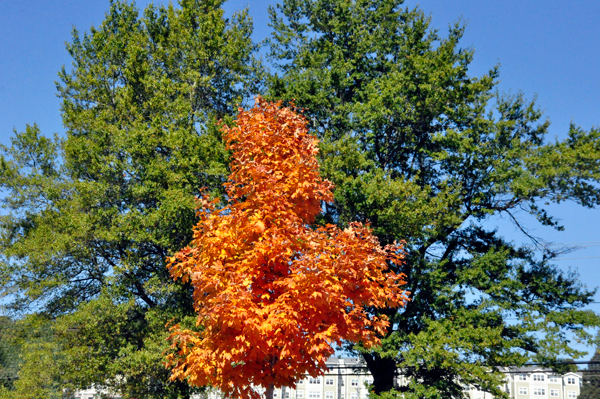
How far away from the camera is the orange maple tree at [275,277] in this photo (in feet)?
28.0

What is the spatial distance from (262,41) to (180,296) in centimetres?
1163

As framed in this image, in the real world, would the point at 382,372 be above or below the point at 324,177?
below

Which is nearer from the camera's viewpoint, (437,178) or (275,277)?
(275,277)

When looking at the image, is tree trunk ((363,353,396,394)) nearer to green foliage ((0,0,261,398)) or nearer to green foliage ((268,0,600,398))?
green foliage ((268,0,600,398))

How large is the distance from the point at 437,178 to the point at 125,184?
1165 centimetres

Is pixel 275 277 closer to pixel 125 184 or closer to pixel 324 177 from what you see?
pixel 324 177

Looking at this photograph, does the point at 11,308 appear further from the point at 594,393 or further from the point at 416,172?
the point at 594,393

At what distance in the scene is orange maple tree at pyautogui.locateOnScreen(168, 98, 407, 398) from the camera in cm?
852

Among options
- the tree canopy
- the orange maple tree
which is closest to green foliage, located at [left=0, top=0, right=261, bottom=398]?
the tree canopy

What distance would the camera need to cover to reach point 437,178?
65.1 feet

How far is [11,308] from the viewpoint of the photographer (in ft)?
66.8

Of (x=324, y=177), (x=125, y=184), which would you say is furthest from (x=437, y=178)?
(x=125, y=184)

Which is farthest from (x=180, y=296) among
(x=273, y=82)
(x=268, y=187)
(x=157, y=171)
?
(x=268, y=187)

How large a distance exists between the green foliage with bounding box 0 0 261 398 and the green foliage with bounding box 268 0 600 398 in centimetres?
354
